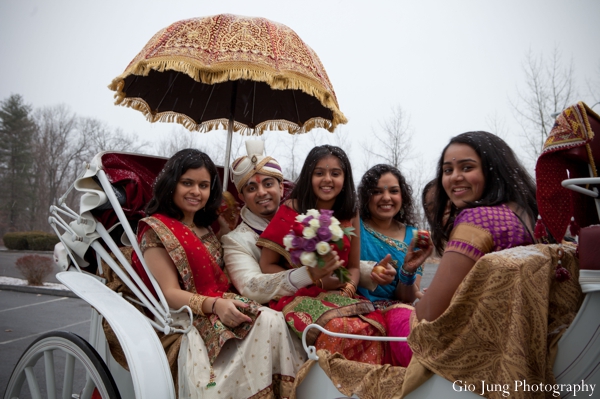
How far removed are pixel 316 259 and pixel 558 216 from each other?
1.06 m

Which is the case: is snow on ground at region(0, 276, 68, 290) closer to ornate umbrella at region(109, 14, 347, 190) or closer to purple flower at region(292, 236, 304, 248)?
ornate umbrella at region(109, 14, 347, 190)

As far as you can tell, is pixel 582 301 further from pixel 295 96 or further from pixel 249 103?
pixel 249 103

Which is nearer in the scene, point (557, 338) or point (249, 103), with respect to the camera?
point (557, 338)

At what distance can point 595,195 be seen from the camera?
4.14ft

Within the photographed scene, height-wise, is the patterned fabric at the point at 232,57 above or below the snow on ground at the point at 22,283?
above

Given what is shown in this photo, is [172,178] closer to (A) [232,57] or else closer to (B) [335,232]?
(A) [232,57]

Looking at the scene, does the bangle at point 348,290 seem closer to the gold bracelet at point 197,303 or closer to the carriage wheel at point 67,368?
the gold bracelet at point 197,303

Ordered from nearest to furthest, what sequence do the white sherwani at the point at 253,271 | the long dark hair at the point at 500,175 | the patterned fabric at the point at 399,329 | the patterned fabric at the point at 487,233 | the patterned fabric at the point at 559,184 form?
the patterned fabric at the point at 559,184 → the patterned fabric at the point at 487,233 → the long dark hair at the point at 500,175 → the patterned fabric at the point at 399,329 → the white sherwani at the point at 253,271

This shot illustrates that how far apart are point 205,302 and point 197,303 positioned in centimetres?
4

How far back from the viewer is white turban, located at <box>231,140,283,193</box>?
2.99 meters

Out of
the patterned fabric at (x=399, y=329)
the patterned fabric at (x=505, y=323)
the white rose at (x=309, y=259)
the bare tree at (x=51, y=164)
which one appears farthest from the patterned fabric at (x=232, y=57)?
the bare tree at (x=51, y=164)

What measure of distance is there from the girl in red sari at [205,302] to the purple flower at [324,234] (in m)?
0.49

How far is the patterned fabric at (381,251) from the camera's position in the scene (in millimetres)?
2912

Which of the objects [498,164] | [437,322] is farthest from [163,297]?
[498,164]
